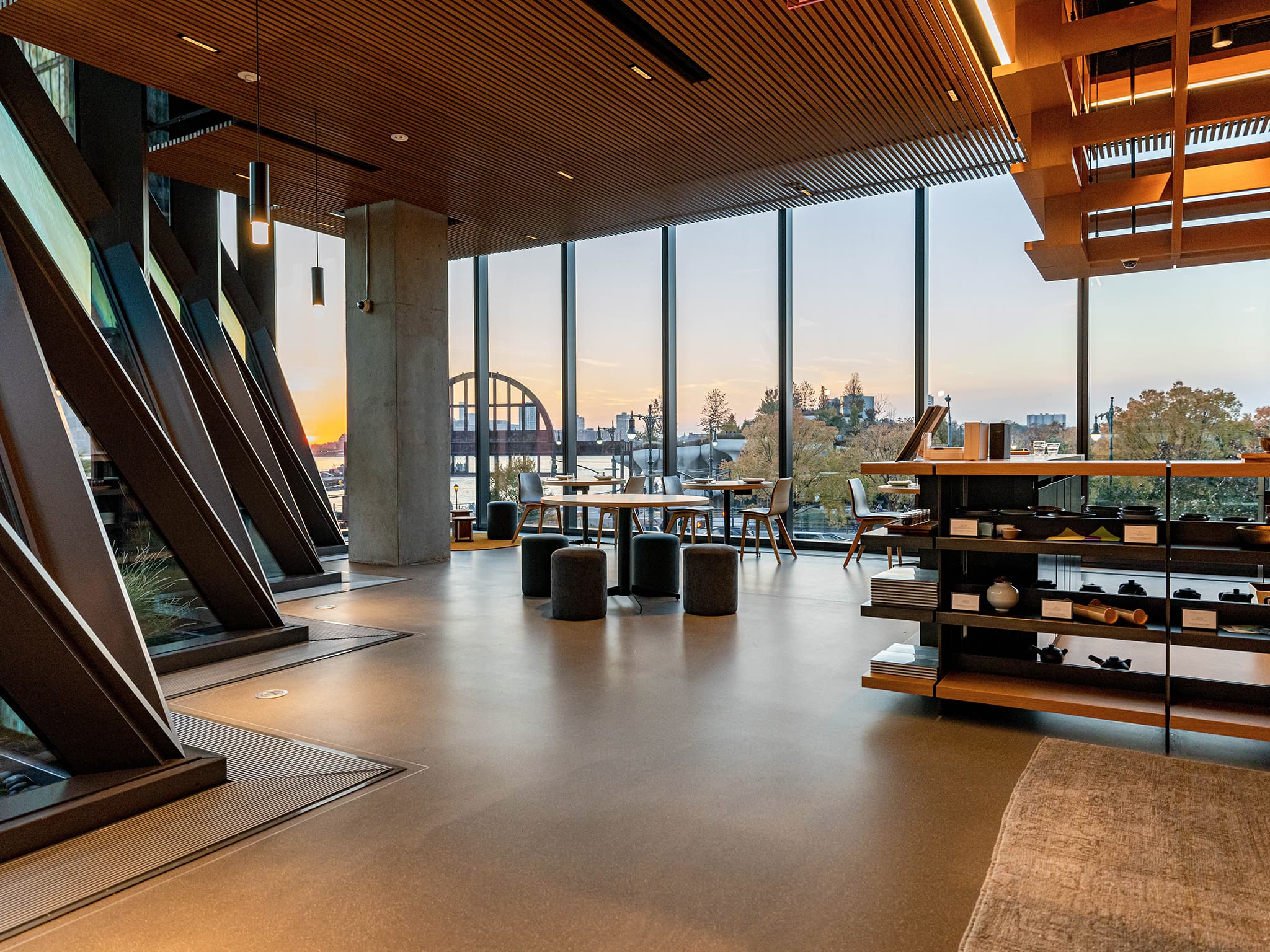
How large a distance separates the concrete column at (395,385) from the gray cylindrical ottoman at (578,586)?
3557 mm

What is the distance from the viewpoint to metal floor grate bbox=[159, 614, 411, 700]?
468 centimetres

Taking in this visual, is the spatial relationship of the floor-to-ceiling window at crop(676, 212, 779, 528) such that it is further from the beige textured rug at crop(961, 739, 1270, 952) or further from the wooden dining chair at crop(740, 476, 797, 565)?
the beige textured rug at crop(961, 739, 1270, 952)

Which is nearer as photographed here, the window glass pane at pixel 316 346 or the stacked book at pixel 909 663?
the stacked book at pixel 909 663

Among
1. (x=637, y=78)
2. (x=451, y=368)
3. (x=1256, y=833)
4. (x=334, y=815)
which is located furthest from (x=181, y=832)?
(x=451, y=368)

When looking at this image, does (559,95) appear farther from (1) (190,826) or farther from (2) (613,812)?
(1) (190,826)

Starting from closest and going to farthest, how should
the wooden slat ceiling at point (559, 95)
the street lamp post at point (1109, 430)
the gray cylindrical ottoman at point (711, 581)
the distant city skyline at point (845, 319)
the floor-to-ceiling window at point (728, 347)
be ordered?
the wooden slat ceiling at point (559, 95)
the gray cylindrical ottoman at point (711, 581)
the distant city skyline at point (845, 319)
the street lamp post at point (1109, 430)
the floor-to-ceiling window at point (728, 347)

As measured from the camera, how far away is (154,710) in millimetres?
3361

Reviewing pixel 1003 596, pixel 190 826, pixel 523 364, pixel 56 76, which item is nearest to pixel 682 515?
pixel 523 364

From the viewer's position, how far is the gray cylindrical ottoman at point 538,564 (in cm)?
726

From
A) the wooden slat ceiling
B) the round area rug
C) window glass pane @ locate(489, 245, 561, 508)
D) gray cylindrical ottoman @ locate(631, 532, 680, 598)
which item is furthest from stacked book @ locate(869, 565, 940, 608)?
window glass pane @ locate(489, 245, 561, 508)

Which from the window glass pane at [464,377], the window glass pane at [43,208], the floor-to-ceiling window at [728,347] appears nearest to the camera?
the window glass pane at [43,208]

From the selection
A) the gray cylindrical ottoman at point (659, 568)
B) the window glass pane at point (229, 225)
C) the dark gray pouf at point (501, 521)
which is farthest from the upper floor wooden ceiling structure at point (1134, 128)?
the window glass pane at point (229, 225)

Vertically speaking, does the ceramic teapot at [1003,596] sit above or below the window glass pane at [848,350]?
below

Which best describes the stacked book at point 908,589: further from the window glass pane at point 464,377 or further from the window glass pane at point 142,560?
the window glass pane at point 464,377
